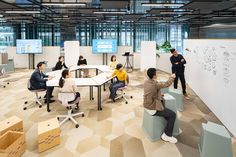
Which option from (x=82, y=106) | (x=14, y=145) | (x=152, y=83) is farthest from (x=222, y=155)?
(x=82, y=106)

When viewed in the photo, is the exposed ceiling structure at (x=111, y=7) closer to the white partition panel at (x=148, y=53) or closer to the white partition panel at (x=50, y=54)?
the white partition panel at (x=148, y=53)

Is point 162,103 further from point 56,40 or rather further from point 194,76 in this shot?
point 56,40

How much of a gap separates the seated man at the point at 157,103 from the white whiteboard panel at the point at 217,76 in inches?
52.9

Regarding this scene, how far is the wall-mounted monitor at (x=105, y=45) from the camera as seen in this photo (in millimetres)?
12969

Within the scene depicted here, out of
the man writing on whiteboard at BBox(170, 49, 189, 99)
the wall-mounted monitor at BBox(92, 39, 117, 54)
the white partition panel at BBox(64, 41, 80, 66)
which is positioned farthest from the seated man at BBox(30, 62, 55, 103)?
the wall-mounted monitor at BBox(92, 39, 117, 54)

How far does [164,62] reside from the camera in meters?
12.5

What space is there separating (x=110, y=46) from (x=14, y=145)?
10.2m

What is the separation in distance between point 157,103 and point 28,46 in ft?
37.4

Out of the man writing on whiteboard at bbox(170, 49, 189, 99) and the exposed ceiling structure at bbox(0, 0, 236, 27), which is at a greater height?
the exposed ceiling structure at bbox(0, 0, 236, 27)

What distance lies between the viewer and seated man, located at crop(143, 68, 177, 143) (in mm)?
4051

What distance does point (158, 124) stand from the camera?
417 centimetres

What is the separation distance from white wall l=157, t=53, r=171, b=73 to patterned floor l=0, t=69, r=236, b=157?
16.9ft

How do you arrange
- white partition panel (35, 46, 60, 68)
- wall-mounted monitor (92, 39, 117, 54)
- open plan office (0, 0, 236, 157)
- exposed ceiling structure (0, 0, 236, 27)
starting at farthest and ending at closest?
white partition panel (35, 46, 60, 68) < wall-mounted monitor (92, 39, 117, 54) < exposed ceiling structure (0, 0, 236, 27) < open plan office (0, 0, 236, 157)

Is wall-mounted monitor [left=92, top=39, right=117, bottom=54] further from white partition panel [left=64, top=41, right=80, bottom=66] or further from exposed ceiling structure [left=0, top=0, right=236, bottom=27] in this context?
exposed ceiling structure [left=0, top=0, right=236, bottom=27]
